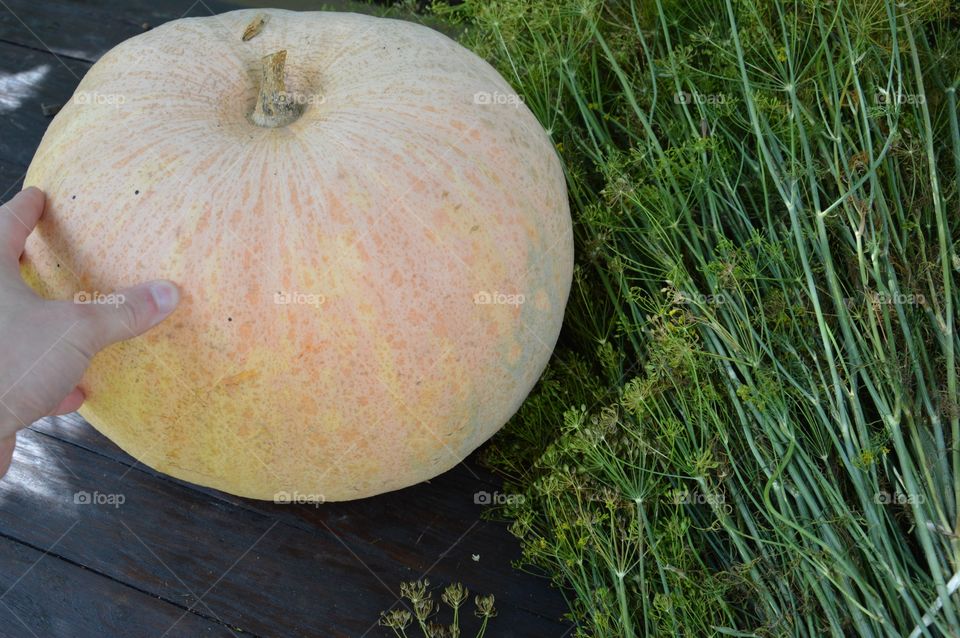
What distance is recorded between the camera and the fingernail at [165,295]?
103 centimetres

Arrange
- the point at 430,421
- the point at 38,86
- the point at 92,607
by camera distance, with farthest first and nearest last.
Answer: the point at 38,86 < the point at 92,607 < the point at 430,421

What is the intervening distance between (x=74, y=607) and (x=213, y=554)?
23 cm

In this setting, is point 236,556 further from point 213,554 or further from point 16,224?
A: point 16,224

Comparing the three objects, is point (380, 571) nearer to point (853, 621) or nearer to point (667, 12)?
point (853, 621)

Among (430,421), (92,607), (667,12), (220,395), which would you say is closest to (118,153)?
(220,395)

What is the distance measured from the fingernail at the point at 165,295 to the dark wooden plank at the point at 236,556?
0.52 m

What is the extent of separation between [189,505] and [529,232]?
0.77 meters

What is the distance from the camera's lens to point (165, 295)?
1.04 meters

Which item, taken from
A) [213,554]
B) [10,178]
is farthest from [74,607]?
[10,178]

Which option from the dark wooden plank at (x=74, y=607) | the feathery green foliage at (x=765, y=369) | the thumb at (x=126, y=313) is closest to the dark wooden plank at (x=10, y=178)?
the dark wooden plank at (x=74, y=607)

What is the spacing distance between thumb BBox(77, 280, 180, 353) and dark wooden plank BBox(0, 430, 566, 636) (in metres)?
0.50

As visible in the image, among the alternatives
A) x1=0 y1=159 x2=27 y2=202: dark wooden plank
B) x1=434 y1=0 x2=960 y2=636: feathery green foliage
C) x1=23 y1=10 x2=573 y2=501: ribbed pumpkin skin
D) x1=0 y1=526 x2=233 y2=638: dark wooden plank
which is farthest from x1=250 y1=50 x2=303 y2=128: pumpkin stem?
x1=0 y1=159 x2=27 y2=202: dark wooden plank

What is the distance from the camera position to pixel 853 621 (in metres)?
1.05

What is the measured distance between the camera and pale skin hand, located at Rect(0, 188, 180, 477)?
3.28 feet
